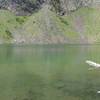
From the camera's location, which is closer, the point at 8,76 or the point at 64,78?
the point at 64,78

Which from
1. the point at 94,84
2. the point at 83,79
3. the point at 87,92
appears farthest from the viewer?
the point at 83,79

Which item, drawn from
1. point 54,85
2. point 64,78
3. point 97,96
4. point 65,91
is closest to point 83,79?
point 64,78

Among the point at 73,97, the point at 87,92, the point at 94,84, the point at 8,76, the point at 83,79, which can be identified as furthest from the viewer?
the point at 8,76

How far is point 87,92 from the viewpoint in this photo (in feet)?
187

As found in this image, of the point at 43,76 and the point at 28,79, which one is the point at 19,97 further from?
the point at 43,76

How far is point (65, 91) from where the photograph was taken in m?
58.4

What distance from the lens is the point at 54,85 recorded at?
216 feet

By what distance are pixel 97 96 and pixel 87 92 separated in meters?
4.52

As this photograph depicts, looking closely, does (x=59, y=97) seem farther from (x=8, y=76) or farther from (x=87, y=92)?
(x=8, y=76)

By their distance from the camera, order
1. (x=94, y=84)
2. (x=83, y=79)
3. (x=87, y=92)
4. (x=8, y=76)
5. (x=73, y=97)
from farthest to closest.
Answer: (x=8, y=76)
(x=83, y=79)
(x=94, y=84)
(x=87, y=92)
(x=73, y=97)

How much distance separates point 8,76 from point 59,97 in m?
29.9

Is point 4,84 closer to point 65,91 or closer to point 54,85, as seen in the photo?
point 54,85

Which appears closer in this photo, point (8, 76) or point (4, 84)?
point (4, 84)

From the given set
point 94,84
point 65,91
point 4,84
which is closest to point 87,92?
point 65,91
